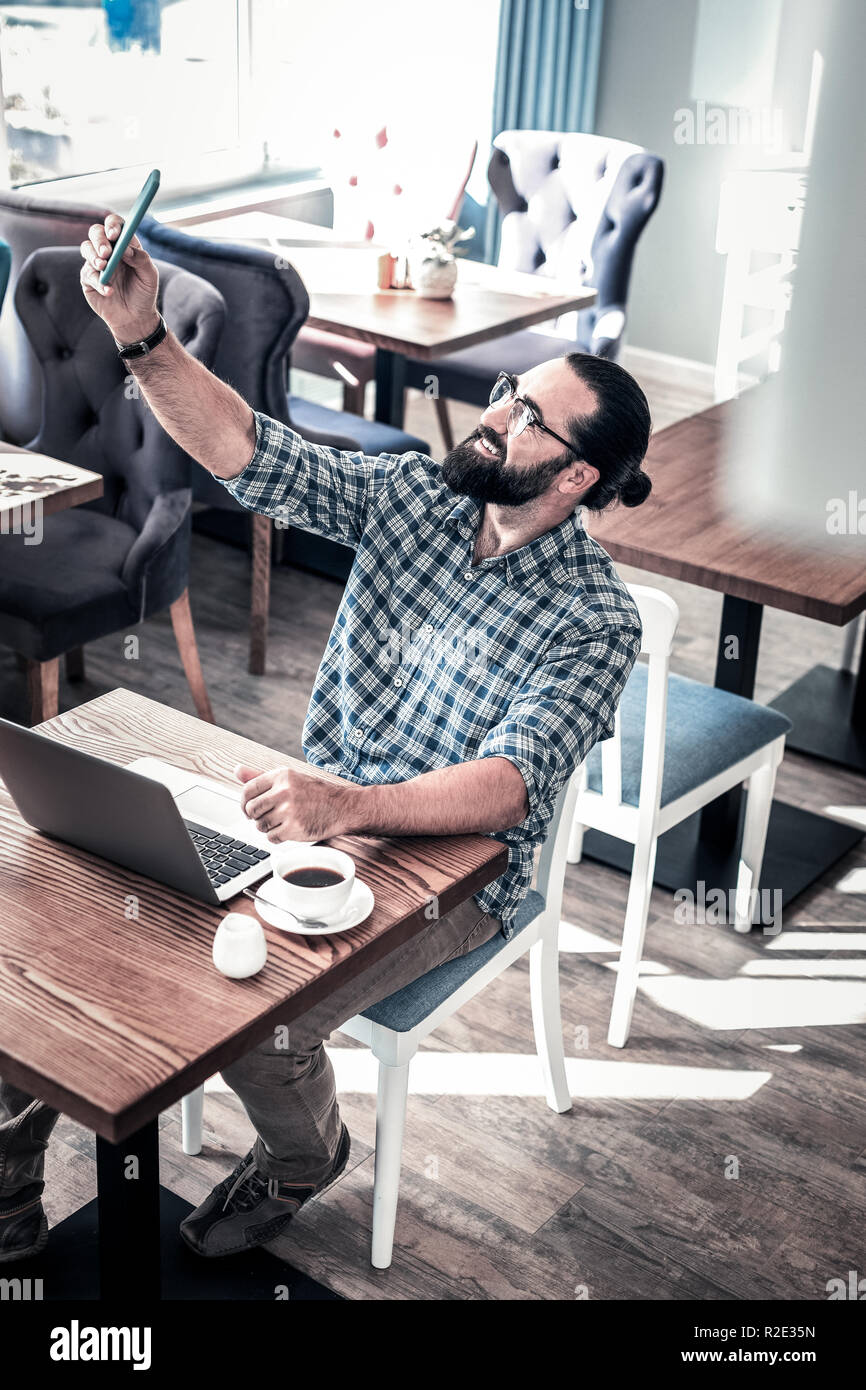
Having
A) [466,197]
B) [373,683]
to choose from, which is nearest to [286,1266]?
[373,683]

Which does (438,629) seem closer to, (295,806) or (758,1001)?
(295,806)

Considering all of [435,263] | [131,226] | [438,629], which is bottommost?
[438,629]

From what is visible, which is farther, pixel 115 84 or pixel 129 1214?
pixel 115 84

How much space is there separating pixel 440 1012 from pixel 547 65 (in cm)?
→ 440

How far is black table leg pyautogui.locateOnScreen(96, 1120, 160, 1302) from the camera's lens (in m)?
1.45

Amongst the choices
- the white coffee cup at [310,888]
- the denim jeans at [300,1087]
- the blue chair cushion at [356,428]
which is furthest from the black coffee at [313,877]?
the blue chair cushion at [356,428]

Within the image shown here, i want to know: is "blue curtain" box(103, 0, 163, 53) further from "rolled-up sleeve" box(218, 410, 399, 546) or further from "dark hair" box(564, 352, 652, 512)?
"dark hair" box(564, 352, 652, 512)

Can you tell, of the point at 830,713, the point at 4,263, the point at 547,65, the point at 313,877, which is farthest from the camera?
the point at 547,65

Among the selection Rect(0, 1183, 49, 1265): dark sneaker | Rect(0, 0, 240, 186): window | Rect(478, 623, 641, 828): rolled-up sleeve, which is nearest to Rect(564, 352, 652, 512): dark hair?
Rect(478, 623, 641, 828): rolled-up sleeve

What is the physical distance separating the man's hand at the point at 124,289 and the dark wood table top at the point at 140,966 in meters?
0.49

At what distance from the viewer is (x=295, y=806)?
4.83ft

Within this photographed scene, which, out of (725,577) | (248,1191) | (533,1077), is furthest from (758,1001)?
(248,1191)

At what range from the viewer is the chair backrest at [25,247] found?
3.36 metres

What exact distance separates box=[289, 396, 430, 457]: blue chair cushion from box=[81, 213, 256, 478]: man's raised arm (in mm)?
1708
